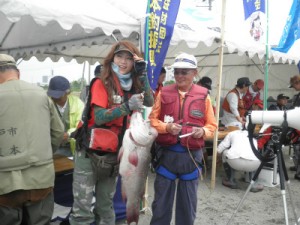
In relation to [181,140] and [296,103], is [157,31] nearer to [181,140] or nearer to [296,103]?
[181,140]

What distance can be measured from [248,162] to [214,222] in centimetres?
137

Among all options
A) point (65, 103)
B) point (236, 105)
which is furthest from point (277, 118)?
point (236, 105)

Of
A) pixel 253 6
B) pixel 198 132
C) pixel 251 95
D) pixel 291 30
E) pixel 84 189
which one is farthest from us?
pixel 251 95

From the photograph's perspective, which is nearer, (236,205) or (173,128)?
(173,128)

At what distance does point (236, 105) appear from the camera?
270 inches

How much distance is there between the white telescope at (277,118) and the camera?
2939 mm

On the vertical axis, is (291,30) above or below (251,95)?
above

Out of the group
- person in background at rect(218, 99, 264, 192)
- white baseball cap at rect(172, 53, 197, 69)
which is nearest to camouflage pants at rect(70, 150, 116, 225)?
white baseball cap at rect(172, 53, 197, 69)

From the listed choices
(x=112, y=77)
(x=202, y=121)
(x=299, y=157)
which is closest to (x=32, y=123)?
(x=112, y=77)

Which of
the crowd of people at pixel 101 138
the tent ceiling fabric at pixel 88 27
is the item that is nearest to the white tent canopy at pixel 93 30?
the tent ceiling fabric at pixel 88 27

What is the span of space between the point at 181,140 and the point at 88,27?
70.7 inches

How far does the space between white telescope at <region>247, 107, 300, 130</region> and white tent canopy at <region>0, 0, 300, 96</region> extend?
69.9 inches

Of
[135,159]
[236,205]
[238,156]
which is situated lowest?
[236,205]

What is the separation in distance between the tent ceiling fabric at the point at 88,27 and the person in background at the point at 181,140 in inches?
50.8
